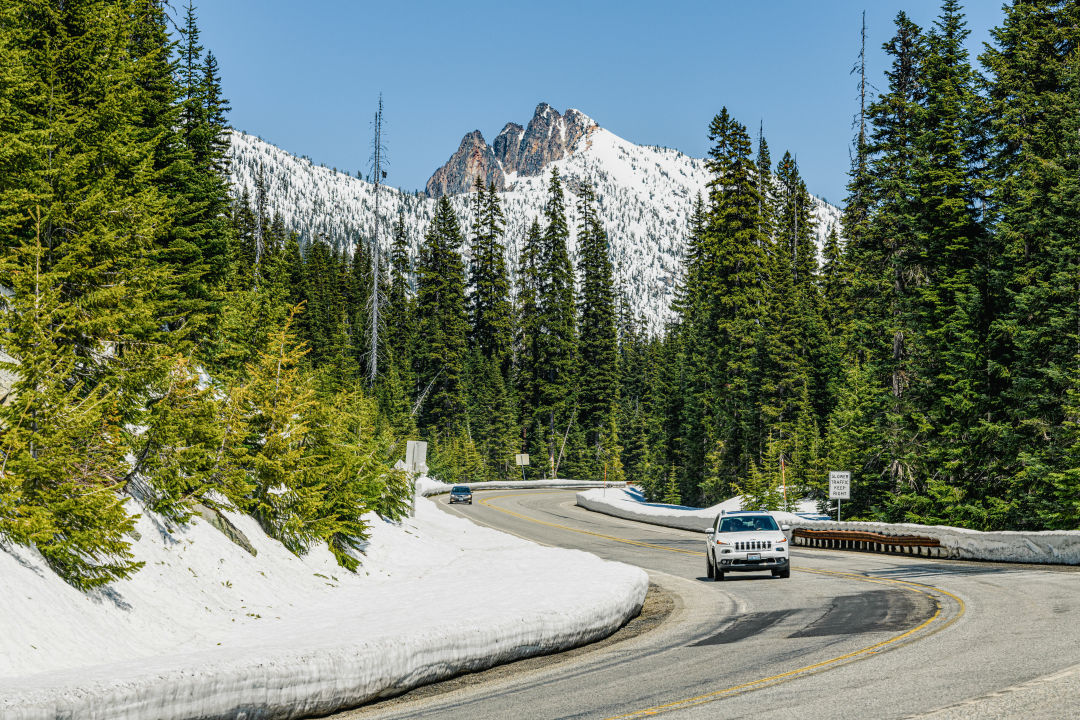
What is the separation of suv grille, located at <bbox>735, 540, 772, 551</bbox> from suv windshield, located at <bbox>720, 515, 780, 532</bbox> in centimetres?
66

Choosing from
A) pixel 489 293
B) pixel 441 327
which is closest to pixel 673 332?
pixel 489 293

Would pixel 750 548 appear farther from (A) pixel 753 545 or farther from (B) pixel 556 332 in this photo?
(B) pixel 556 332

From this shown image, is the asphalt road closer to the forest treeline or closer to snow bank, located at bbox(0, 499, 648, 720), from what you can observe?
snow bank, located at bbox(0, 499, 648, 720)

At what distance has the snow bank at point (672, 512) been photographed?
1605 inches

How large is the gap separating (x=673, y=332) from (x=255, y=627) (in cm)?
7821

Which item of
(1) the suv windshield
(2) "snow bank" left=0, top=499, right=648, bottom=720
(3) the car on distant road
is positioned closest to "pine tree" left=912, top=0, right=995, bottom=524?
(1) the suv windshield

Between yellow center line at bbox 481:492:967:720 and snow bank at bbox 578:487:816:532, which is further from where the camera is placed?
snow bank at bbox 578:487:816:532

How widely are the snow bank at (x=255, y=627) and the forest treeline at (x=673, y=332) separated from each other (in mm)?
717

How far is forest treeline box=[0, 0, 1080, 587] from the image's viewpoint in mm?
12977

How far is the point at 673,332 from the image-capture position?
8800 cm

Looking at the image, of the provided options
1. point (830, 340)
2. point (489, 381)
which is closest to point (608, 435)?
point (489, 381)

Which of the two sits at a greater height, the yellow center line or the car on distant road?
the yellow center line

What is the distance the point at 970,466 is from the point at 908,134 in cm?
1537

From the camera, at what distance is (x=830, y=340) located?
2281 inches
